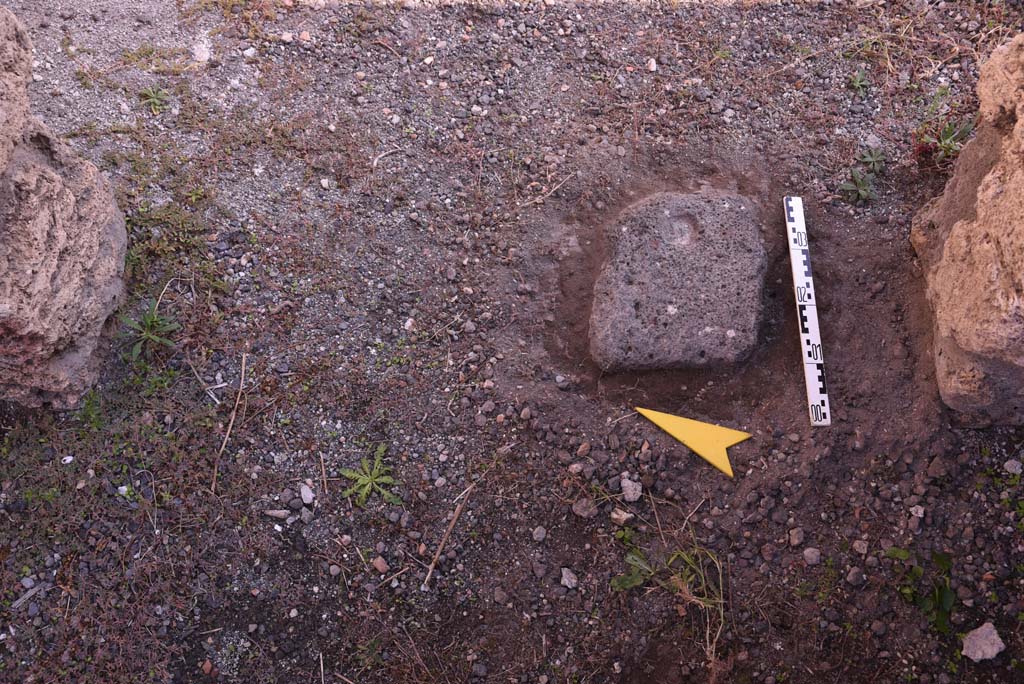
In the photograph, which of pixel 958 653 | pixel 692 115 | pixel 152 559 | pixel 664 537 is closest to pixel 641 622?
pixel 664 537

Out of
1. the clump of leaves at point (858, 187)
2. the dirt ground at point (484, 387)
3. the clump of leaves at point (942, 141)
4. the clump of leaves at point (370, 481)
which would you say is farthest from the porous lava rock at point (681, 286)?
the clump of leaves at point (370, 481)

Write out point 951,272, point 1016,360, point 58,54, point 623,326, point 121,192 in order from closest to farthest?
point 1016,360
point 951,272
point 623,326
point 121,192
point 58,54

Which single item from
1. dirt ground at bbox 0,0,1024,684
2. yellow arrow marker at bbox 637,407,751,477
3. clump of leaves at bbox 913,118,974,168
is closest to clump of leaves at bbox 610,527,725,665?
dirt ground at bbox 0,0,1024,684

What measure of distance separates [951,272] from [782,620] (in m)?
1.33

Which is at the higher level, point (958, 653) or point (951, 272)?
point (951, 272)

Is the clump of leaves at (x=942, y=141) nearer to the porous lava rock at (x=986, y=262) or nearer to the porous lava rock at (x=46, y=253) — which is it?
the porous lava rock at (x=986, y=262)

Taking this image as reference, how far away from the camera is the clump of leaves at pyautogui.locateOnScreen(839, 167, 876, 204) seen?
10.0 ft

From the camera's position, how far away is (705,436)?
109 inches

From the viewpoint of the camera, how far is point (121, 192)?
10.5ft

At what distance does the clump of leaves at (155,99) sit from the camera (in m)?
3.37

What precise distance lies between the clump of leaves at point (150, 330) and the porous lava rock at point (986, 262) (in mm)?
2897

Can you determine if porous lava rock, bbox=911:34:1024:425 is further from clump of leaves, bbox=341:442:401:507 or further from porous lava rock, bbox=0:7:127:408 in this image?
porous lava rock, bbox=0:7:127:408

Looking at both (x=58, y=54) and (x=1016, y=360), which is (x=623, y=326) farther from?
(x=58, y=54)

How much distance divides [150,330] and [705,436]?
88.5 inches
